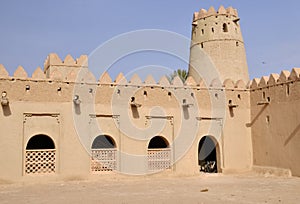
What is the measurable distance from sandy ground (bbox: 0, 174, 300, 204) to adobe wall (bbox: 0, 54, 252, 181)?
1.27 metres

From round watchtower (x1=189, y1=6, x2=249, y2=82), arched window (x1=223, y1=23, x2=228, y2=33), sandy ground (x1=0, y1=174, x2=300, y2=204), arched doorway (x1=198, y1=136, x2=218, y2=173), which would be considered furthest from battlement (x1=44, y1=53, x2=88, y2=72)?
arched window (x1=223, y1=23, x2=228, y2=33)

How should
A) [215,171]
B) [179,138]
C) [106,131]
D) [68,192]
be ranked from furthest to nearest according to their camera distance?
[215,171] → [179,138] → [106,131] → [68,192]

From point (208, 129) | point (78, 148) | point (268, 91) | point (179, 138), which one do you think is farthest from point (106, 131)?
point (268, 91)

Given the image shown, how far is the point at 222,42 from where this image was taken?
749 inches

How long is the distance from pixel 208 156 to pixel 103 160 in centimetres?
620

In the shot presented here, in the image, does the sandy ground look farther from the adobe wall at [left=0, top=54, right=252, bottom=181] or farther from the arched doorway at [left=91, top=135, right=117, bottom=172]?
the adobe wall at [left=0, top=54, right=252, bottom=181]

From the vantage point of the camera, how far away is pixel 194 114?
15.1 metres

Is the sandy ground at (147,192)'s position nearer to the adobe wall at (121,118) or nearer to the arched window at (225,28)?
the adobe wall at (121,118)

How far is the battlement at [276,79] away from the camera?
44.7ft

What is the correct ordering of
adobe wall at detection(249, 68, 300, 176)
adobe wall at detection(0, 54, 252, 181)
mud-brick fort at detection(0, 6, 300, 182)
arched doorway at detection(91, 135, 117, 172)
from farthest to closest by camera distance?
adobe wall at detection(249, 68, 300, 176)
arched doorway at detection(91, 135, 117, 172)
mud-brick fort at detection(0, 6, 300, 182)
adobe wall at detection(0, 54, 252, 181)

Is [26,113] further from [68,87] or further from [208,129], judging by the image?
[208,129]

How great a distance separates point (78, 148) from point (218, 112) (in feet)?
20.1

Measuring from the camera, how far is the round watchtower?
18931 millimetres

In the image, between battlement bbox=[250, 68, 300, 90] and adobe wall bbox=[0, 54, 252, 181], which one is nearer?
adobe wall bbox=[0, 54, 252, 181]
